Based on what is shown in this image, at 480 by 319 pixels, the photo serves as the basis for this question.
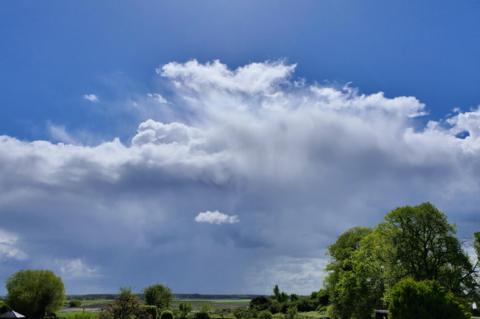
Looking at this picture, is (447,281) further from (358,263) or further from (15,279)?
(15,279)

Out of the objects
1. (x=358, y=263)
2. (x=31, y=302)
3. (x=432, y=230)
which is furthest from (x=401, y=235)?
(x=31, y=302)

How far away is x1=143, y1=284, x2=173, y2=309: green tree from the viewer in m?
102

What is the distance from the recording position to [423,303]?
1526 inches

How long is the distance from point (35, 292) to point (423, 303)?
243ft

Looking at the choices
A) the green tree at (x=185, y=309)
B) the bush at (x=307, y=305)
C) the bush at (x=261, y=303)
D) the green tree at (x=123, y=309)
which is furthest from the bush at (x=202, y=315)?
the green tree at (x=123, y=309)

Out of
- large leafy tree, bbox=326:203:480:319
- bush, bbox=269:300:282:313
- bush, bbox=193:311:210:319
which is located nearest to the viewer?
large leafy tree, bbox=326:203:480:319

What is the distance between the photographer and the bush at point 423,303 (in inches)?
1501

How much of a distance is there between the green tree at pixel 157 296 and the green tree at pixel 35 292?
58.7 feet

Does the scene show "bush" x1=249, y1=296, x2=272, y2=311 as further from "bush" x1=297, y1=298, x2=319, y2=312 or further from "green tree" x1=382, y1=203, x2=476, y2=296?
"green tree" x1=382, y1=203, x2=476, y2=296

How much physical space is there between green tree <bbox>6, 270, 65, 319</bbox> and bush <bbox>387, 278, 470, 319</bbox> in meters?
71.0

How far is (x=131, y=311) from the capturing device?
4378 centimetres

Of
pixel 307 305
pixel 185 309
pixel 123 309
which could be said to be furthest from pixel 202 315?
pixel 123 309

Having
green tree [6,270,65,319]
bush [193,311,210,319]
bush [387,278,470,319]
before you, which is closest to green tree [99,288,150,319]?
bush [387,278,470,319]

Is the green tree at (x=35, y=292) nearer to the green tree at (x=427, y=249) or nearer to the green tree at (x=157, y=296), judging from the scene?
the green tree at (x=157, y=296)
